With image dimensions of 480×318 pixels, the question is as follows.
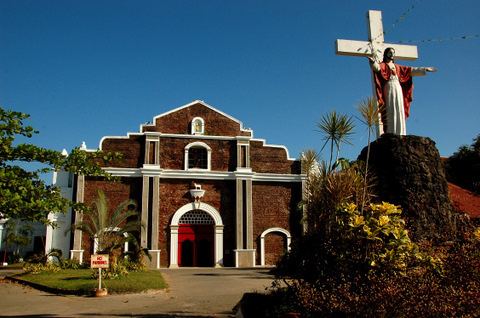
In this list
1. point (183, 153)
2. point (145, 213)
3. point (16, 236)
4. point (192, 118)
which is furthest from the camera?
point (16, 236)

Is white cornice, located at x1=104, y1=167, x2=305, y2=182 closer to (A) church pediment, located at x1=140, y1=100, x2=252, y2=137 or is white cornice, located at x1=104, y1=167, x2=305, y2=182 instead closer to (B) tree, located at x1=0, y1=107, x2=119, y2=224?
(A) church pediment, located at x1=140, y1=100, x2=252, y2=137

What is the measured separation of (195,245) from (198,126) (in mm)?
6807

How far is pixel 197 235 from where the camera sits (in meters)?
25.1

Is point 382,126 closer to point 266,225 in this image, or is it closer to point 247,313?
point 247,313

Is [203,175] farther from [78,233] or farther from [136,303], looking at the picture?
[136,303]

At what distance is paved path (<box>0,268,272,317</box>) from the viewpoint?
932 cm

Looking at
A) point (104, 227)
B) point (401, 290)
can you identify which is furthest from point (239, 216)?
point (401, 290)

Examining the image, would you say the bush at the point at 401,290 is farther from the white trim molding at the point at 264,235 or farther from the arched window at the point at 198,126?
the arched window at the point at 198,126

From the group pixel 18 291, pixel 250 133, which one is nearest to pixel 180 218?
pixel 250 133

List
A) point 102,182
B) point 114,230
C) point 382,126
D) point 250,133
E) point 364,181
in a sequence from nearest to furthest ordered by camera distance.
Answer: point 364,181, point 382,126, point 114,230, point 102,182, point 250,133

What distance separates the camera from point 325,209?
731cm

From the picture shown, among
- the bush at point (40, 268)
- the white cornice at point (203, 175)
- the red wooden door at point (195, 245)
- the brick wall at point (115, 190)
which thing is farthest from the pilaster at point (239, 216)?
the bush at point (40, 268)

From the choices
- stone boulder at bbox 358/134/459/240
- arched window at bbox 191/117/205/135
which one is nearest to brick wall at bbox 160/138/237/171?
arched window at bbox 191/117/205/135

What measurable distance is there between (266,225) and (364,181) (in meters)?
18.9
